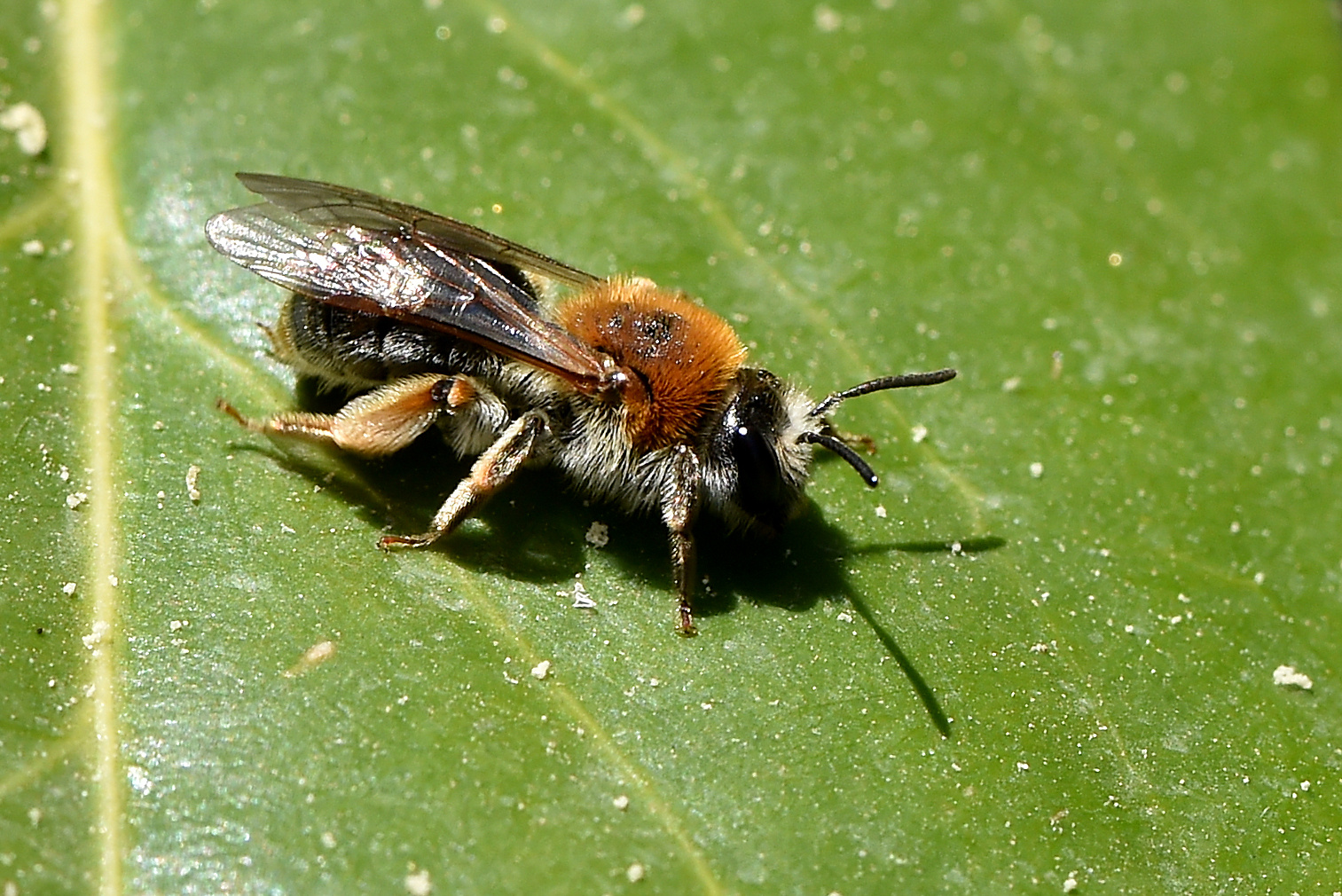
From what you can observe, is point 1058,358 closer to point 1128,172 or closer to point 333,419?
point 1128,172

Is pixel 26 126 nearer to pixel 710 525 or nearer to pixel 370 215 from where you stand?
pixel 370 215

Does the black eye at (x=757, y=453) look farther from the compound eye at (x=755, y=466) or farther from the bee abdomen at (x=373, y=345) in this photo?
the bee abdomen at (x=373, y=345)

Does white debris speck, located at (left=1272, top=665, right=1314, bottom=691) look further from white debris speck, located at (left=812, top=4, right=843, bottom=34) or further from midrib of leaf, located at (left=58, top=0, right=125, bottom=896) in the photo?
midrib of leaf, located at (left=58, top=0, right=125, bottom=896)

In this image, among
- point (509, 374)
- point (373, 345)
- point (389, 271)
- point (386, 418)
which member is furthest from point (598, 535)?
point (389, 271)

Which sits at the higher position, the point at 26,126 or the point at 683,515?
the point at 26,126

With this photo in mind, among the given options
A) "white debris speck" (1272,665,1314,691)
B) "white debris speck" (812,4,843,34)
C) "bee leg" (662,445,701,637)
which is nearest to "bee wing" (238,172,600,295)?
"bee leg" (662,445,701,637)

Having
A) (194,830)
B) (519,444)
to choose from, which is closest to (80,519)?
(194,830)

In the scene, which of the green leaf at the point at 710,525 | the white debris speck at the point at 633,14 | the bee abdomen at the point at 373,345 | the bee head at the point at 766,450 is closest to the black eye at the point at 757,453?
the bee head at the point at 766,450
